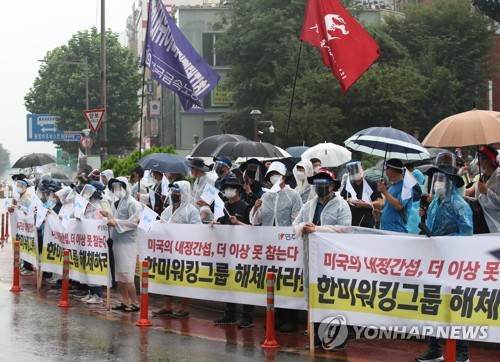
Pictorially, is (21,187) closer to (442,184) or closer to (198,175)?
(198,175)

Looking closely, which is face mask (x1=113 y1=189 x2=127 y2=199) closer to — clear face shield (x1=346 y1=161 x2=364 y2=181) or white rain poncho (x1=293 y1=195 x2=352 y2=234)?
clear face shield (x1=346 y1=161 x2=364 y2=181)

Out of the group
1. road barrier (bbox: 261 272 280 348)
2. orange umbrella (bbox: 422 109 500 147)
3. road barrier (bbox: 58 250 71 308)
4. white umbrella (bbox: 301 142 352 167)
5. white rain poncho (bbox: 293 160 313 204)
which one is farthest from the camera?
white umbrella (bbox: 301 142 352 167)

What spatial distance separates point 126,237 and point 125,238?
2 centimetres

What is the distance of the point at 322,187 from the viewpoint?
11.4m

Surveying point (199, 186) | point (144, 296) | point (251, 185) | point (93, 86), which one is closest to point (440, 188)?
point (251, 185)

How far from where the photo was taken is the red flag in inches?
562

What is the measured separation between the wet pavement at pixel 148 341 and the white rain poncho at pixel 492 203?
133cm

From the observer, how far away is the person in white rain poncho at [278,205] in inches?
504

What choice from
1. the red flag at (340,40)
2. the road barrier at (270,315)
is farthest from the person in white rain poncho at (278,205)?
the red flag at (340,40)

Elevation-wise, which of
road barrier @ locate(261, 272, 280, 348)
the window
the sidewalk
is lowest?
the sidewalk

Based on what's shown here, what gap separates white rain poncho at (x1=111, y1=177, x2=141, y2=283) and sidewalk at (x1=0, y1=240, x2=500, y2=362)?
0.62 meters

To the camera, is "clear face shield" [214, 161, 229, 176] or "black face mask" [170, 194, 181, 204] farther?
"clear face shield" [214, 161, 229, 176]

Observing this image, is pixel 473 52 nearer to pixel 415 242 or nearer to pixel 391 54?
pixel 391 54

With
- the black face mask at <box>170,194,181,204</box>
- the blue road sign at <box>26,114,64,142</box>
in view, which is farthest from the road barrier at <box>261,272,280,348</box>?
the blue road sign at <box>26,114,64,142</box>
